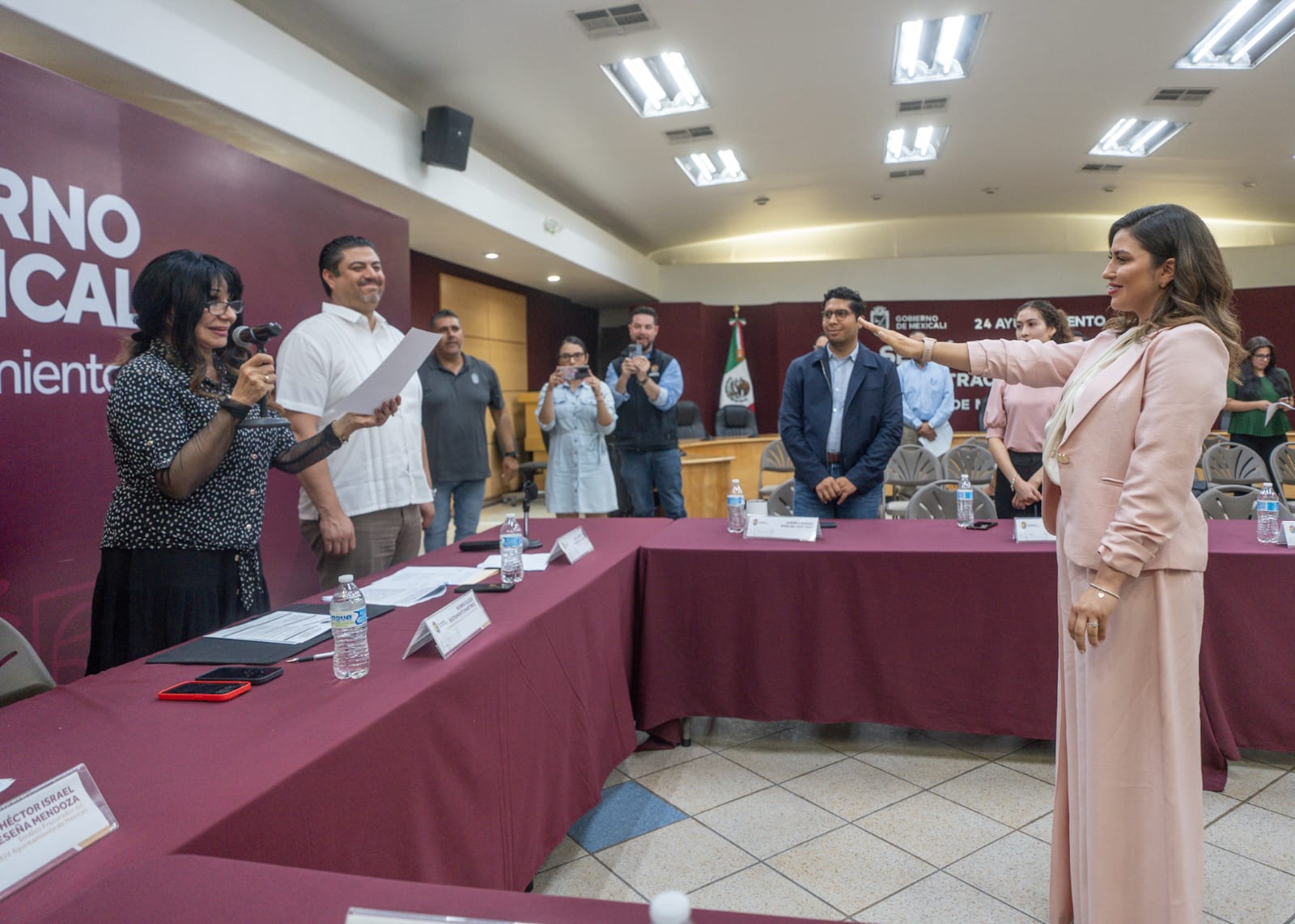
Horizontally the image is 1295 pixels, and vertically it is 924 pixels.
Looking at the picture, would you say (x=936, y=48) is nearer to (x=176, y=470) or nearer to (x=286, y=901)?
(x=176, y=470)

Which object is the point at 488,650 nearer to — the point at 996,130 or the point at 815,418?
the point at 815,418

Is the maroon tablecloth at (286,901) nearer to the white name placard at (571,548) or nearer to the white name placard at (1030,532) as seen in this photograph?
the white name placard at (571,548)

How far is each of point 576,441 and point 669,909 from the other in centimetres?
376

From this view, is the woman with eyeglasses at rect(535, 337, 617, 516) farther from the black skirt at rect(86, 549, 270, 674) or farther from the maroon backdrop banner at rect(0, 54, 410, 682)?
the black skirt at rect(86, 549, 270, 674)

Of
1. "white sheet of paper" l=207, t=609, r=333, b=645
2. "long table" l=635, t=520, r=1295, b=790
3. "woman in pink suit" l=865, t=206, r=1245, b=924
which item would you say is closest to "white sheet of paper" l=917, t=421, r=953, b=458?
"long table" l=635, t=520, r=1295, b=790

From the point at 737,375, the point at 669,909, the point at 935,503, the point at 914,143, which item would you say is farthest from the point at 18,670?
the point at 737,375

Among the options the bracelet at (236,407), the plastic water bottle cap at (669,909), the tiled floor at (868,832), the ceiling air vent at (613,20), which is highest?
the ceiling air vent at (613,20)

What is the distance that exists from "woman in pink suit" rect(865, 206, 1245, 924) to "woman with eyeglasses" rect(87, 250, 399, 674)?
1.53 metres

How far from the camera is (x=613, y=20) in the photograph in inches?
181

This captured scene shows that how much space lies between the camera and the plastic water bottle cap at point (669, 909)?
0.48m

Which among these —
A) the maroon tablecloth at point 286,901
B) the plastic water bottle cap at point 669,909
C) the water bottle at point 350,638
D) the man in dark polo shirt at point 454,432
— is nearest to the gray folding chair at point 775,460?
the man in dark polo shirt at point 454,432

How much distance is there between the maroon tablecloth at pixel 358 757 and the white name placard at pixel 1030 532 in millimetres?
1373

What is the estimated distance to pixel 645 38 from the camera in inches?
190

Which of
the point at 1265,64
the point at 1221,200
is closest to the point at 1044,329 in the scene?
the point at 1265,64
